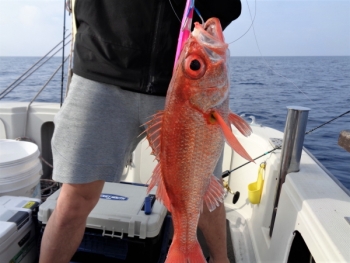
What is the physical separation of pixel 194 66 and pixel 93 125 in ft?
2.27

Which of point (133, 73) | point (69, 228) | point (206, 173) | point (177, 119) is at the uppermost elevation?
point (133, 73)

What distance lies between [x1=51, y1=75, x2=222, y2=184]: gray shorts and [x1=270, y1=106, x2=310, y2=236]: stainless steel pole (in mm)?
808

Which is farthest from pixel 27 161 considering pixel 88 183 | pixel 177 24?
pixel 177 24

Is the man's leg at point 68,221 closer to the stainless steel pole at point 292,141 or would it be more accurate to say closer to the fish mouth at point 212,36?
the fish mouth at point 212,36

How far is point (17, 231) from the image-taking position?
6.01 ft

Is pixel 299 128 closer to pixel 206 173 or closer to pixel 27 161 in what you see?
pixel 206 173

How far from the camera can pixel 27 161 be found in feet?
7.89

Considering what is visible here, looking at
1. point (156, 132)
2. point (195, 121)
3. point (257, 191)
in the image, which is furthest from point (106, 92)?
point (257, 191)

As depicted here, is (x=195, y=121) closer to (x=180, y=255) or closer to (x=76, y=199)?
(x=180, y=255)

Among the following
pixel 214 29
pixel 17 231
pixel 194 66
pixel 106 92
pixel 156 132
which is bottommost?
pixel 17 231

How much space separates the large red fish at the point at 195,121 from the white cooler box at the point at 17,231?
113 cm

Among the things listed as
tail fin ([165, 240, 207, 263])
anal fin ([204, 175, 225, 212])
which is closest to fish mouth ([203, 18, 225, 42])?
anal fin ([204, 175, 225, 212])

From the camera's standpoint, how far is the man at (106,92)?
Answer: 4.45 ft

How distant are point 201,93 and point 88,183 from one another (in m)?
0.81
